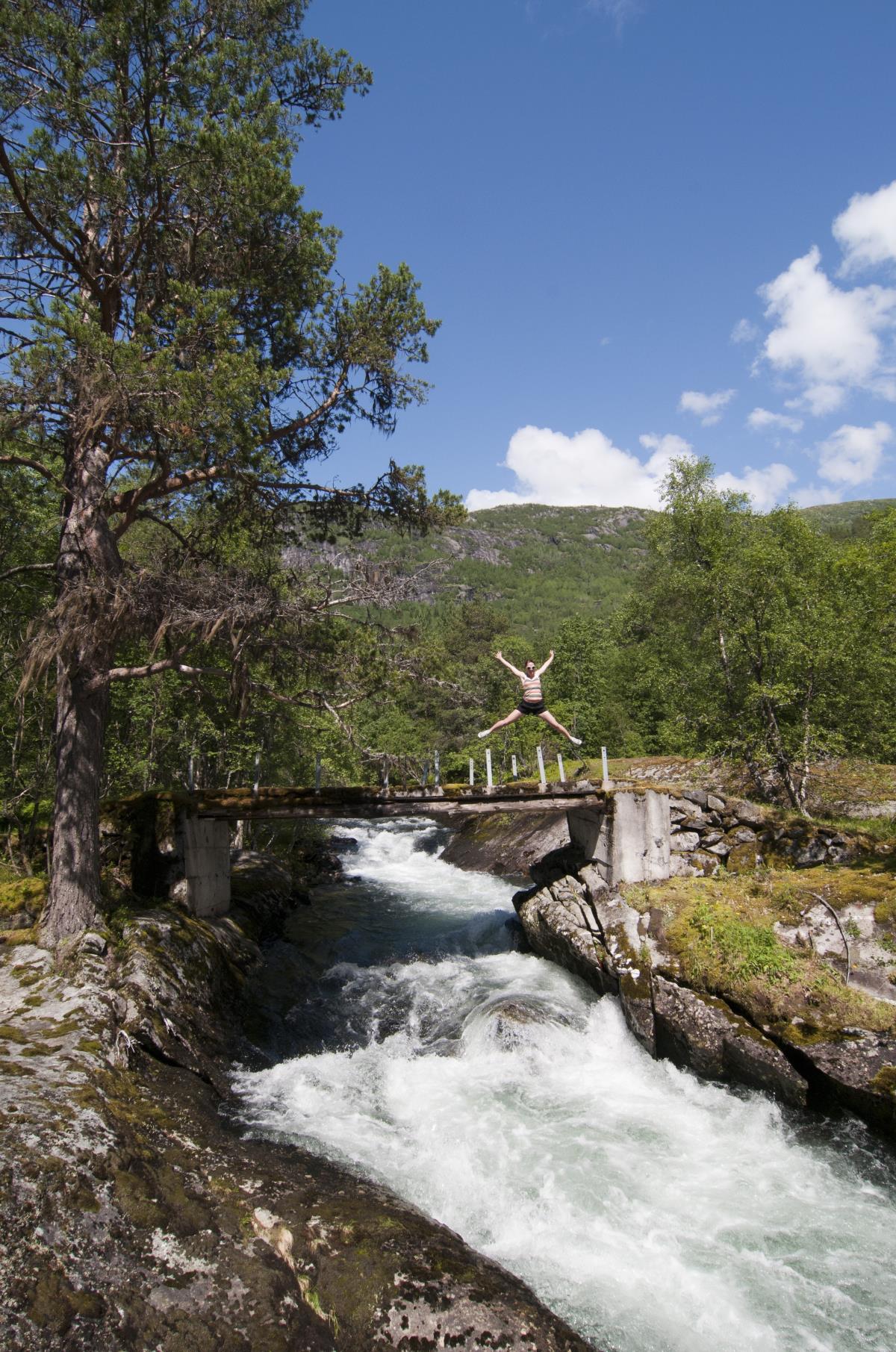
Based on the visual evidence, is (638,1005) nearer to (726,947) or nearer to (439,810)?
(726,947)

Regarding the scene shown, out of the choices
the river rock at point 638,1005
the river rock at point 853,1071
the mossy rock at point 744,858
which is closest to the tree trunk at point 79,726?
the river rock at point 638,1005

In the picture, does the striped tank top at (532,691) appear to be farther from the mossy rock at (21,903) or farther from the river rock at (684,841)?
the mossy rock at (21,903)

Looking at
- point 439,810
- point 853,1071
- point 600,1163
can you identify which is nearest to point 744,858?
point 853,1071

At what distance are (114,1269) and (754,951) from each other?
9.96 metres

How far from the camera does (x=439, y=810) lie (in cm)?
1562

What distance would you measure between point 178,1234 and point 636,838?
37.5ft

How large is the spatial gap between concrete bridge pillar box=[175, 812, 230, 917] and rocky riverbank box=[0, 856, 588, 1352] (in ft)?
18.0

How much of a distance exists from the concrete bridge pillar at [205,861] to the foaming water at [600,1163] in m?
3.48

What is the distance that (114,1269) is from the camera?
18.3ft

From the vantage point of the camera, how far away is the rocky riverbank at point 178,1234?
532 centimetres

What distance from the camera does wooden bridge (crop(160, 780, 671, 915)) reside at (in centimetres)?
1533

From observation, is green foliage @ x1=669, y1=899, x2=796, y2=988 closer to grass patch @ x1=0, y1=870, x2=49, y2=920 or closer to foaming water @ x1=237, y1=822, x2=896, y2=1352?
foaming water @ x1=237, y1=822, x2=896, y2=1352

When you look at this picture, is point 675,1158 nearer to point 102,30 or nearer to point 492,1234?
point 492,1234

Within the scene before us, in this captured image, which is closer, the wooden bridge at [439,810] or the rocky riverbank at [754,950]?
the rocky riverbank at [754,950]
